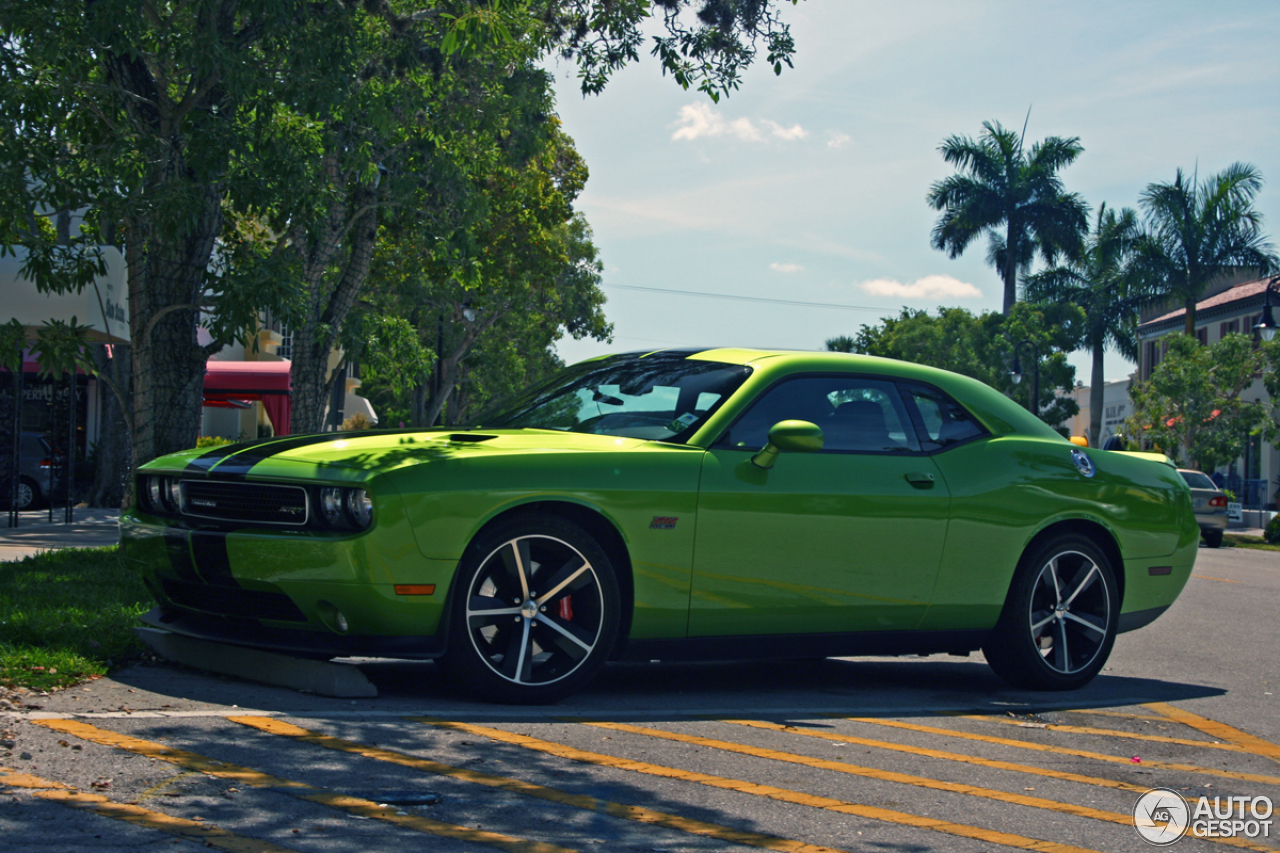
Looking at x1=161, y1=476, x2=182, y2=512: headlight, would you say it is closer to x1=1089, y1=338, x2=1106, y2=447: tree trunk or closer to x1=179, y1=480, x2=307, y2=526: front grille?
x1=179, y1=480, x2=307, y2=526: front grille

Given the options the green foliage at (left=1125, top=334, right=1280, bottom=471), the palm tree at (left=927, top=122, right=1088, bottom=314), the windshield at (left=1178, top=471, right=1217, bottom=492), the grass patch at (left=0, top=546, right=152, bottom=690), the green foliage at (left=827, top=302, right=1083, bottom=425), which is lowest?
the grass patch at (left=0, top=546, right=152, bottom=690)

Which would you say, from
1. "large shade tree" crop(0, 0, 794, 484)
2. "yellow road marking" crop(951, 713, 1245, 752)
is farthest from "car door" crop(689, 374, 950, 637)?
"large shade tree" crop(0, 0, 794, 484)

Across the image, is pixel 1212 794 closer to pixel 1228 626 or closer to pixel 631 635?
pixel 631 635

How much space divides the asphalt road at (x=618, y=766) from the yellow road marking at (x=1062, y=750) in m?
0.02

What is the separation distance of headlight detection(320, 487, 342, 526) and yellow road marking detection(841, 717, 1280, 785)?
7.49 feet

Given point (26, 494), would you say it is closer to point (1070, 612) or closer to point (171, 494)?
point (171, 494)

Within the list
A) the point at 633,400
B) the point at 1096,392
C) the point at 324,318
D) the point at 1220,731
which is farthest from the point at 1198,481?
the point at 1096,392

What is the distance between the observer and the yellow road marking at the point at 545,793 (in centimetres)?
383

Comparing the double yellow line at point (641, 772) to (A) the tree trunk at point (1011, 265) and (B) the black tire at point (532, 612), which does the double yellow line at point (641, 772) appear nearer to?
(B) the black tire at point (532, 612)

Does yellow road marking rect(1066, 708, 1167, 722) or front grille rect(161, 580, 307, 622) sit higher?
front grille rect(161, 580, 307, 622)

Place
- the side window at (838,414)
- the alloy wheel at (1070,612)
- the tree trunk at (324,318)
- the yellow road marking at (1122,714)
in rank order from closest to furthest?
the side window at (838,414), the yellow road marking at (1122,714), the alloy wheel at (1070,612), the tree trunk at (324,318)

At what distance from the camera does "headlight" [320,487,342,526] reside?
17.2 ft

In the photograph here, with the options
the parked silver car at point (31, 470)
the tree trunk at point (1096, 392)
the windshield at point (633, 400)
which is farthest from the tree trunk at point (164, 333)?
the tree trunk at point (1096, 392)

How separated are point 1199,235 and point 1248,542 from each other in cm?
1943
